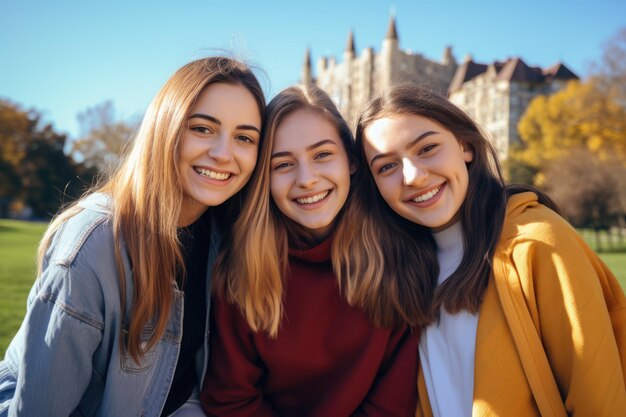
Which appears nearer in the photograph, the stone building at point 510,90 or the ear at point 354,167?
the ear at point 354,167

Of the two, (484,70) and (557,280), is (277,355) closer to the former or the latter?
(557,280)

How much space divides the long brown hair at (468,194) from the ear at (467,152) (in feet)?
0.04

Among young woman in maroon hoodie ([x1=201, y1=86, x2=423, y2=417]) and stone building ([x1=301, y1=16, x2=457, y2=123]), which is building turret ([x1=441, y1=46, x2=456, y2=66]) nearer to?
stone building ([x1=301, y1=16, x2=457, y2=123])

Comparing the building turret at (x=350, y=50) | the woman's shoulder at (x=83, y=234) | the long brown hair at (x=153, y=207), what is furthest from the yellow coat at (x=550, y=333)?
the building turret at (x=350, y=50)

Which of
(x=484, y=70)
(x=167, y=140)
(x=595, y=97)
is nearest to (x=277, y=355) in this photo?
(x=167, y=140)

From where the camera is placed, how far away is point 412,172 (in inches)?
116

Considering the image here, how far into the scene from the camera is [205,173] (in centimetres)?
301

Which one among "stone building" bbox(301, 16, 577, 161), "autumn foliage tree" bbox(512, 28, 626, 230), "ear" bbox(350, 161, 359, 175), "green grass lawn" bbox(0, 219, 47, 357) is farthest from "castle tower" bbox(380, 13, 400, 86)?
"ear" bbox(350, 161, 359, 175)

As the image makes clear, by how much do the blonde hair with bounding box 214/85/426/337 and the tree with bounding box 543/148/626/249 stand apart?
28376 mm

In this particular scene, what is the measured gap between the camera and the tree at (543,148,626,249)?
93.9 feet

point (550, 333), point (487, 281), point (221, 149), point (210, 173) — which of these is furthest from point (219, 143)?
point (550, 333)

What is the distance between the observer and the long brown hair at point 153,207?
2.68m

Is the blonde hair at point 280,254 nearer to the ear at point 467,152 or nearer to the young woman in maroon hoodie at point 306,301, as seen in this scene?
the young woman in maroon hoodie at point 306,301

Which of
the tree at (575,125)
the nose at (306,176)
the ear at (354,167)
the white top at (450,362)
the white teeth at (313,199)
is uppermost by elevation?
the tree at (575,125)
